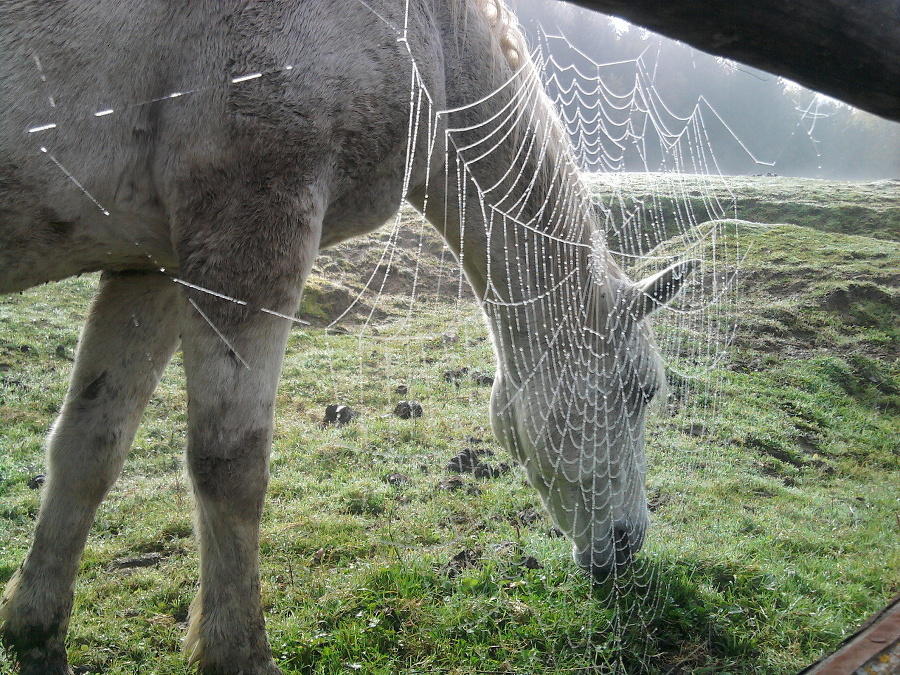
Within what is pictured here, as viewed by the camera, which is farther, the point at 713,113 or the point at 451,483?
the point at 713,113

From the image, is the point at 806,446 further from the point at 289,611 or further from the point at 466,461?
the point at 289,611

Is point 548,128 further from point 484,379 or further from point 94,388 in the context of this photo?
point 484,379

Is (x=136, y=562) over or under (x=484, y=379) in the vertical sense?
under

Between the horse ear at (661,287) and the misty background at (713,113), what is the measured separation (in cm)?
52

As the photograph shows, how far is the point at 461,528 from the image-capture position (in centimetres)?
398

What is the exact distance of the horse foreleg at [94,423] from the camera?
2.76m

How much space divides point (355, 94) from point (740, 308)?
26.2 feet

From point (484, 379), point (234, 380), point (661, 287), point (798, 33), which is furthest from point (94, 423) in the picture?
point (484, 379)

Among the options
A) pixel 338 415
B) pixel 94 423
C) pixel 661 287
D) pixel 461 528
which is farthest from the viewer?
pixel 338 415

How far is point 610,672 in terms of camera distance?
287 cm

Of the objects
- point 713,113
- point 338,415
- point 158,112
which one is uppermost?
point 713,113

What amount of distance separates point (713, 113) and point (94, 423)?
4634 millimetres

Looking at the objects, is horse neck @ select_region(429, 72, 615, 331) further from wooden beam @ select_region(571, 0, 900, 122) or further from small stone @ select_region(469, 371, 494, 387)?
small stone @ select_region(469, 371, 494, 387)

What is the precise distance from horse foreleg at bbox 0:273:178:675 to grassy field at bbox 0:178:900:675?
39 centimetres
